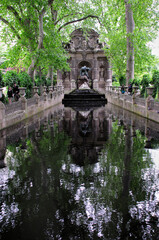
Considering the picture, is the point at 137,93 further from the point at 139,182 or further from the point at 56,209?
the point at 56,209

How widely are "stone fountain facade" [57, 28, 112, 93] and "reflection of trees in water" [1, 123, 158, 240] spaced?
130 ft

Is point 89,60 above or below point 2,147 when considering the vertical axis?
above

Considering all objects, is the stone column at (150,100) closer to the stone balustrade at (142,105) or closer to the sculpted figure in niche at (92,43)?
the stone balustrade at (142,105)

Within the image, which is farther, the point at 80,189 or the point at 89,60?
the point at 89,60

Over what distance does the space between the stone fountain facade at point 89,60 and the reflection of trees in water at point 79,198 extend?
39.5 metres

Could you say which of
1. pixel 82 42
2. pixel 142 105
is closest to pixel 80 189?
pixel 142 105

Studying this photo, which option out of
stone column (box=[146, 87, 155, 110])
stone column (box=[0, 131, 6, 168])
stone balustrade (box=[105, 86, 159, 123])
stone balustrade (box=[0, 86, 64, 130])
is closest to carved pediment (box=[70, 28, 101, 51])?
stone balustrade (box=[105, 86, 159, 123])

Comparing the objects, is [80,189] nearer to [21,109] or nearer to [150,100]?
[150,100]

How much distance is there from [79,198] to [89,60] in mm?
43949

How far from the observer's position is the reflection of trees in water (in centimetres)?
358

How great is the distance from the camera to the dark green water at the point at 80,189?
11.8 feet

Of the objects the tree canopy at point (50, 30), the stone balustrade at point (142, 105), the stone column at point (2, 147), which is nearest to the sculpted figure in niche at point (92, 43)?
the tree canopy at point (50, 30)

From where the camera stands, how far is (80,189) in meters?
4.91

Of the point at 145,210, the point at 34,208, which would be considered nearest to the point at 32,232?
the point at 34,208
